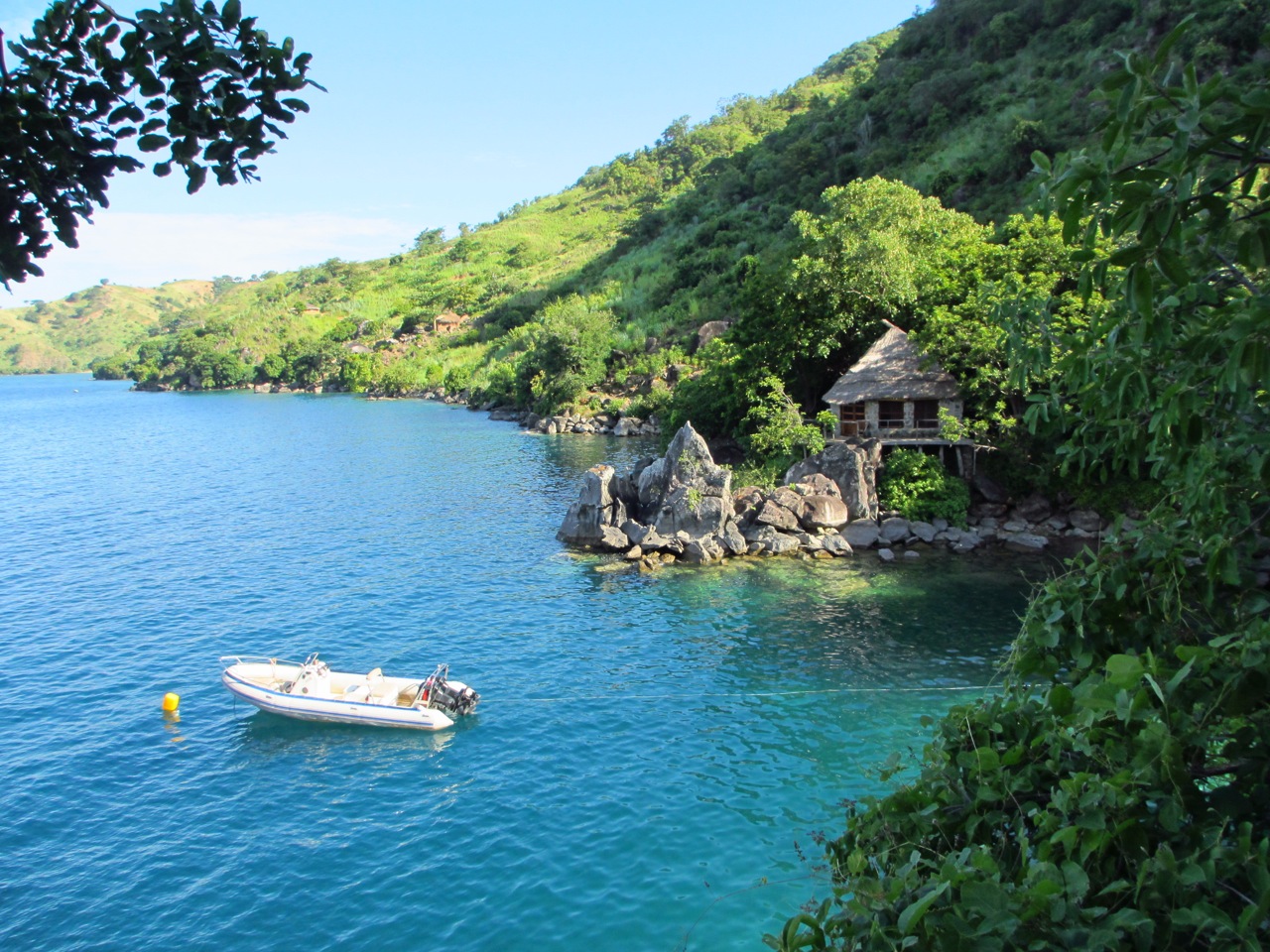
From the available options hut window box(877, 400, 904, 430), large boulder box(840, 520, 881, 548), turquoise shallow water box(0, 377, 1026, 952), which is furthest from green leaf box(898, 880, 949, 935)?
hut window box(877, 400, 904, 430)

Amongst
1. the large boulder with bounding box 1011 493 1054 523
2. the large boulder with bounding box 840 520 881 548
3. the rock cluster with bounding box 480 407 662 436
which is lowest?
the large boulder with bounding box 840 520 881 548

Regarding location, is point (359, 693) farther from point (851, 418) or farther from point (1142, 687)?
point (851, 418)

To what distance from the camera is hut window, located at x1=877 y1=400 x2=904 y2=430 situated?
37938 millimetres

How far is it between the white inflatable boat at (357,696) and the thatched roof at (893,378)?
22208 millimetres

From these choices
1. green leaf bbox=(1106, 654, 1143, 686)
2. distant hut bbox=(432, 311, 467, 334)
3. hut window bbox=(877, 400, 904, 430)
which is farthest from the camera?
distant hut bbox=(432, 311, 467, 334)

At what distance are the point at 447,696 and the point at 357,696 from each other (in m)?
2.24

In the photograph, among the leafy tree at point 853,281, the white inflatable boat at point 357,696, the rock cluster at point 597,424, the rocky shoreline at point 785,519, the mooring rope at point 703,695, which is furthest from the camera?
the rock cluster at point 597,424

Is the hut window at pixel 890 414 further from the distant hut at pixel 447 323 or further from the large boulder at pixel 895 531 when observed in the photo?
the distant hut at pixel 447 323

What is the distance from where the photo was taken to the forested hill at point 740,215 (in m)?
59.0

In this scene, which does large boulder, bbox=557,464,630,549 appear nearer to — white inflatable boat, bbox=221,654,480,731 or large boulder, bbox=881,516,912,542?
large boulder, bbox=881,516,912,542

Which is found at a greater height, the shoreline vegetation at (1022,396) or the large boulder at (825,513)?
the shoreline vegetation at (1022,396)

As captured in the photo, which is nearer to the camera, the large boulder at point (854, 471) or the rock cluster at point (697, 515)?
the rock cluster at point (697, 515)

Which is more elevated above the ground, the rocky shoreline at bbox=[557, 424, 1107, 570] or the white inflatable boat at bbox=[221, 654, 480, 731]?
the rocky shoreline at bbox=[557, 424, 1107, 570]

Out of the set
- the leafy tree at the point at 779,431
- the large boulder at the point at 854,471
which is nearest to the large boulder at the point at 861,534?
the large boulder at the point at 854,471
